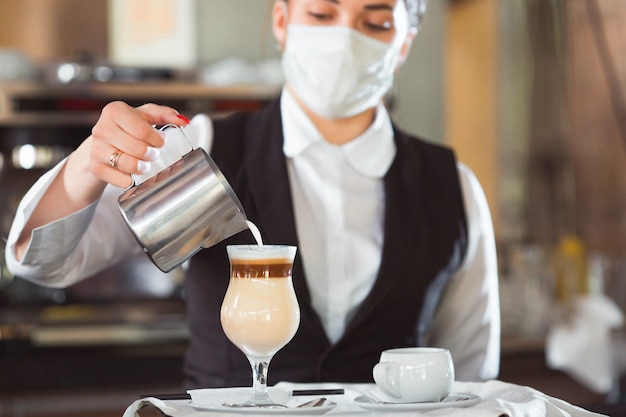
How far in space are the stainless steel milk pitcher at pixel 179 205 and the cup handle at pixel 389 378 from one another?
0.29m

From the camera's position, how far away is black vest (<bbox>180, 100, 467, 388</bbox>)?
5.41 feet

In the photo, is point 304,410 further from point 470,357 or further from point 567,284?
point 567,284

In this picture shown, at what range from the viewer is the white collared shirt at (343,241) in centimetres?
167

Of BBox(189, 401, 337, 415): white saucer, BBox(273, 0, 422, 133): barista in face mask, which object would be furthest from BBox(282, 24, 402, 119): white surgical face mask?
BBox(189, 401, 337, 415): white saucer

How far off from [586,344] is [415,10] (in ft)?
5.30

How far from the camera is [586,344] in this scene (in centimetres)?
314

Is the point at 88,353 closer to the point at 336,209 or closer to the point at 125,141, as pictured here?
the point at 336,209

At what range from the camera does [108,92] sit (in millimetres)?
3518

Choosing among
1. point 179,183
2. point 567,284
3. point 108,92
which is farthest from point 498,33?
point 179,183

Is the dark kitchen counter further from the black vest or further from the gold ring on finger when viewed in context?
Answer: the gold ring on finger

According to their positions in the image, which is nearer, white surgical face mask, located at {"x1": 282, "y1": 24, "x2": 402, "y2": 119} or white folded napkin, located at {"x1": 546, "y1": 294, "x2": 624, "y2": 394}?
white surgical face mask, located at {"x1": 282, "y1": 24, "x2": 402, "y2": 119}

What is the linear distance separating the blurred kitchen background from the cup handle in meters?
1.19

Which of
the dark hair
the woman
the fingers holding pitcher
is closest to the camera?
the fingers holding pitcher

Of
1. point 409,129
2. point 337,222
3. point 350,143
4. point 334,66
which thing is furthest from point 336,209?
point 409,129
